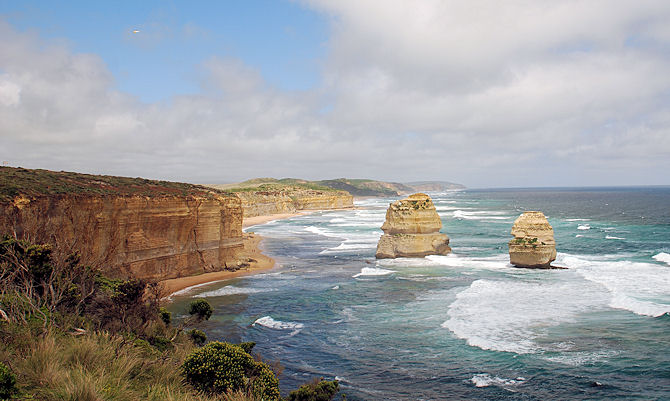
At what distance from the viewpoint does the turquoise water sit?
1559cm

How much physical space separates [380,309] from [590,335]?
9.77 m

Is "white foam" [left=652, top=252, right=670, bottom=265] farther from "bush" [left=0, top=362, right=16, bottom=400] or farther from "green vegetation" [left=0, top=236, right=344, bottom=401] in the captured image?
"bush" [left=0, top=362, right=16, bottom=400]


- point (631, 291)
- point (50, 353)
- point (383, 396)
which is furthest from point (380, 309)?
point (50, 353)

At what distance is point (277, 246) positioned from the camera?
50.9 meters

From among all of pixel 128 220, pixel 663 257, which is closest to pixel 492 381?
pixel 128 220

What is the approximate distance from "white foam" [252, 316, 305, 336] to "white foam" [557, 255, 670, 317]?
53.0 feet

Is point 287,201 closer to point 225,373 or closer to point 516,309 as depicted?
point 516,309

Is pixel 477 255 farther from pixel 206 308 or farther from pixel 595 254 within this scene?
pixel 206 308

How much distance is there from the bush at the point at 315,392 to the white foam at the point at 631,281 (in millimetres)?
17056

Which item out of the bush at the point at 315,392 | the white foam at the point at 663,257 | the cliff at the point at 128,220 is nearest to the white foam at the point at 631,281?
the white foam at the point at 663,257

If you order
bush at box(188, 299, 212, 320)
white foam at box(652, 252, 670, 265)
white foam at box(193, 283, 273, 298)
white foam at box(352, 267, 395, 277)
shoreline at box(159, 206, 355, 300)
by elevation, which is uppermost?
bush at box(188, 299, 212, 320)

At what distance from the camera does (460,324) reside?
21.6m

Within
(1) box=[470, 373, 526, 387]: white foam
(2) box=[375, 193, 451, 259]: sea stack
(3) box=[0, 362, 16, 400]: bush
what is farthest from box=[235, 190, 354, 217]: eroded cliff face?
(3) box=[0, 362, 16, 400]: bush

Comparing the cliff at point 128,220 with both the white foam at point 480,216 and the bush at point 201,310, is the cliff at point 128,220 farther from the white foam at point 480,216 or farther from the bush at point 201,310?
the white foam at point 480,216
